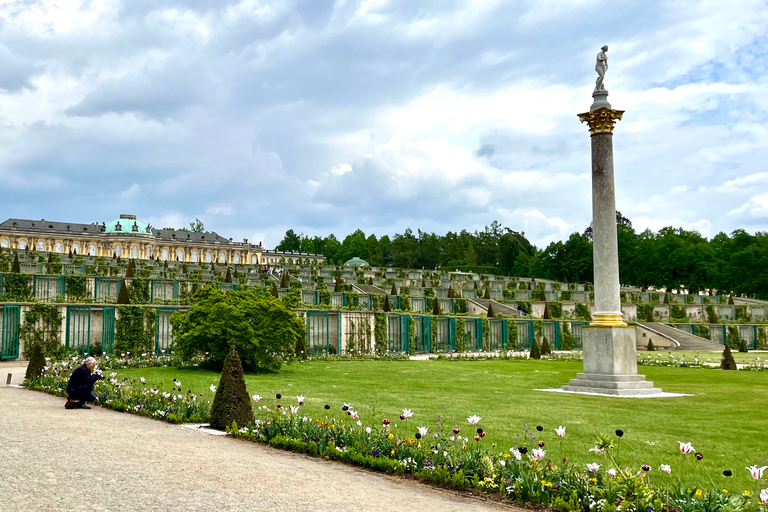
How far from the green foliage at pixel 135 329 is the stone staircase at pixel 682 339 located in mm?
38511

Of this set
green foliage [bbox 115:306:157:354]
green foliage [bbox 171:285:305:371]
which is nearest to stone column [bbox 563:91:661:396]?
green foliage [bbox 171:285:305:371]

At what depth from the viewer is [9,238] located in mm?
135375

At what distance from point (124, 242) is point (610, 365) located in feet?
452

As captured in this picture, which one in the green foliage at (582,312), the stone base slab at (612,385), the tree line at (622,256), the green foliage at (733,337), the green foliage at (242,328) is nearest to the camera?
the stone base slab at (612,385)

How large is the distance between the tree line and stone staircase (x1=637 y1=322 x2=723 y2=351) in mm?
37362

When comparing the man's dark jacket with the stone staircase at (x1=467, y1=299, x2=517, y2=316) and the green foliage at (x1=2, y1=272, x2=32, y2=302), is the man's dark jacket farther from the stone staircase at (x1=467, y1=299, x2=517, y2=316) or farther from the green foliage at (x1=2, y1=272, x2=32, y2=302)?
the stone staircase at (x1=467, y1=299, x2=517, y2=316)

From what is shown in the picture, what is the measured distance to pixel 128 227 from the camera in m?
145

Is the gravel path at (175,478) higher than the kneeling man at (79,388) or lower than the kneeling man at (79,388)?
lower

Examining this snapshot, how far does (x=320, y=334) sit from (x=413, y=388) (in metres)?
17.4

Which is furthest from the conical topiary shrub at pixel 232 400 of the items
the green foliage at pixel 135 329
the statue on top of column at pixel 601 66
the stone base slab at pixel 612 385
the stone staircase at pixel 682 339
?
the stone staircase at pixel 682 339

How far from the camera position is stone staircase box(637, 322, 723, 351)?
49469mm

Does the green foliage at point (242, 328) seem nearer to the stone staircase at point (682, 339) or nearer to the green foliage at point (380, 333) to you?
the green foliage at point (380, 333)

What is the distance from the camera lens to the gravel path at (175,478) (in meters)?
6.63

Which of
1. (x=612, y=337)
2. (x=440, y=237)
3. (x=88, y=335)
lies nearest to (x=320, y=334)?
(x=88, y=335)
